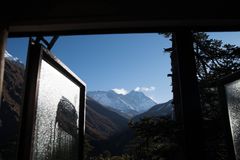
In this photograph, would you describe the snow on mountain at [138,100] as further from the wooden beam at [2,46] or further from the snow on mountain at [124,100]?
the wooden beam at [2,46]

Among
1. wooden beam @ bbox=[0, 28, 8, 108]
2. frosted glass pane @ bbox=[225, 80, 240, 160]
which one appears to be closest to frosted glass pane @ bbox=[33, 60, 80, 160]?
wooden beam @ bbox=[0, 28, 8, 108]

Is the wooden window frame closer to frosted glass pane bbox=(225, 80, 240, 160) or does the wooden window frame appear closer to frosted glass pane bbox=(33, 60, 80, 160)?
frosted glass pane bbox=(33, 60, 80, 160)

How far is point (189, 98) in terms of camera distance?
1.95 metres

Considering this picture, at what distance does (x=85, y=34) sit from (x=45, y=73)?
17.6 inches

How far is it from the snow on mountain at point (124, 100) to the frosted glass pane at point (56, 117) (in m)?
144

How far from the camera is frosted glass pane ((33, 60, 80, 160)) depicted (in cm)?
198

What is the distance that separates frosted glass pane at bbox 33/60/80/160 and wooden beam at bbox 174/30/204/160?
104 centimetres

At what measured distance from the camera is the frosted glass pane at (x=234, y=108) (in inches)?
96.8

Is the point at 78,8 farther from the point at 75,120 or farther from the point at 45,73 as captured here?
the point at 75,120

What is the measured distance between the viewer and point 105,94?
522ft

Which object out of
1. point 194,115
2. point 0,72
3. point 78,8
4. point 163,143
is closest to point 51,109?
point 0,72

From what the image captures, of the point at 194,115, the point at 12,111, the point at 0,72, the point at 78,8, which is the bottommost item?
the point at 194,115

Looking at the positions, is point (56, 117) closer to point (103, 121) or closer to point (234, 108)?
point (234, 108)

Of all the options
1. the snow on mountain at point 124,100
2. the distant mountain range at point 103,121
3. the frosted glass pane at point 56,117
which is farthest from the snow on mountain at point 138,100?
the frosted glass pane at point 56,117
